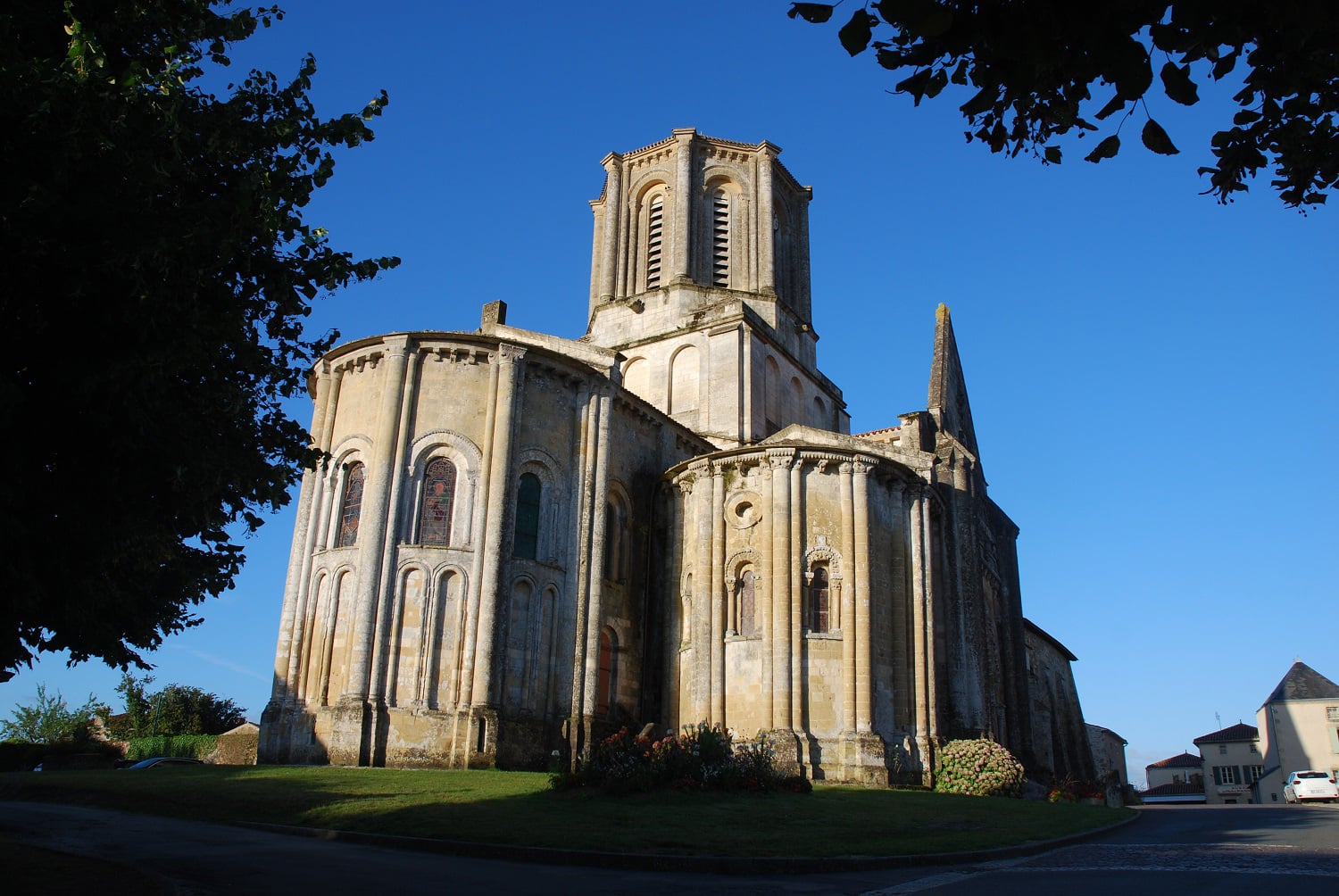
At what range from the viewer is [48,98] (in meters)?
7.46

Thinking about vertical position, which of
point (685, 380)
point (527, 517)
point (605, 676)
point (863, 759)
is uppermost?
point (685, 380)

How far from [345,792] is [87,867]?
6.53 meters

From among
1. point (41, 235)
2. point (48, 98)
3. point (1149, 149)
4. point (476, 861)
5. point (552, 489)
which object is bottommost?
point (476, 861)

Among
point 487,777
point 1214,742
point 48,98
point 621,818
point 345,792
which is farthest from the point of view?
point 1214,742

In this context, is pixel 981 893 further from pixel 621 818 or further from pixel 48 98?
pixel 48 98

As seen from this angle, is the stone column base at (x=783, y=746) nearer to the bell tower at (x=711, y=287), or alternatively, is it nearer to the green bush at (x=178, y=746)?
the bell tower at (x=711, y=287)

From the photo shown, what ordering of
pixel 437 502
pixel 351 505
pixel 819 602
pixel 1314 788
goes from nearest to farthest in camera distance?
pixel 437 502 < pixel 819 602 < pixel 351 505 < pixel 1314 788

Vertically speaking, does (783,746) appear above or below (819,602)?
below

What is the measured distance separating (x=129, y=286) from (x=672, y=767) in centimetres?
1242

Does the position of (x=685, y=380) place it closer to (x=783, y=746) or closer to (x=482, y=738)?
(x=783, y=746)

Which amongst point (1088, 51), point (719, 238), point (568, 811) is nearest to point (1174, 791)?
point (719, 238)

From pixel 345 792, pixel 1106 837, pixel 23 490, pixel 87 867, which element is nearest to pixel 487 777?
pixel 345 792

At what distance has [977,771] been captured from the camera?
23703mm

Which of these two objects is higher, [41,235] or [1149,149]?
[41,235]
